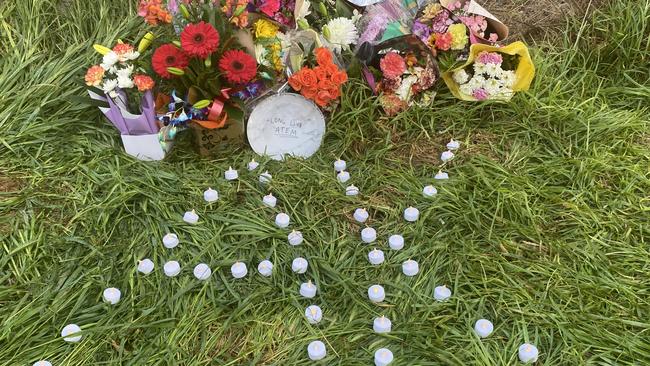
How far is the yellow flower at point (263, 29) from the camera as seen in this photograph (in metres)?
2.51

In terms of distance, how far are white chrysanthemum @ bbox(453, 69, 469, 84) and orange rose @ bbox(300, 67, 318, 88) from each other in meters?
0.74

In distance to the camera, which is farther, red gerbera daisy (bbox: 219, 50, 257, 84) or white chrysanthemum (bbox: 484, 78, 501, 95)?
white chrysanthemum (bbox: 484, 78, 501, 95)

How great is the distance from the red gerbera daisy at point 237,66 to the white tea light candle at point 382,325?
1.14m

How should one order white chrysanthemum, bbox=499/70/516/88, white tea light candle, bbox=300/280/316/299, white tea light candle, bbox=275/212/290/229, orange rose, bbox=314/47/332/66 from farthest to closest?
1. white chrysanthemum, bbox=499/70/516/88
2. orange rose, bbox=314/47/332/66
3. white tea light candle, bbox=275/212/290/229
4. white tea light candle, bbox=300/280/316/299

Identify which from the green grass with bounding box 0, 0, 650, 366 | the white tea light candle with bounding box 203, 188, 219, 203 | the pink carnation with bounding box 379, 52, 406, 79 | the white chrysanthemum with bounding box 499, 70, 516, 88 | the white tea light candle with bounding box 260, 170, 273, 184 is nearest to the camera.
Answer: the green grass with bounding box 0, 0, 650, 366

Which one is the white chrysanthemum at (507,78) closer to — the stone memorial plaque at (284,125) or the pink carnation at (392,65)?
the pink carnation at (392,65)

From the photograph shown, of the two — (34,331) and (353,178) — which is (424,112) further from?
(34,331)

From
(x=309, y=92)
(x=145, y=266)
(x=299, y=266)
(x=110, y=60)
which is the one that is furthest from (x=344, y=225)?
(x=110, y=60)

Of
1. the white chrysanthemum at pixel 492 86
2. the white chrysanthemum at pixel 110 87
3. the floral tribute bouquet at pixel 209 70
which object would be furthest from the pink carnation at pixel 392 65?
the white chrysanthemum at pixel 110 87

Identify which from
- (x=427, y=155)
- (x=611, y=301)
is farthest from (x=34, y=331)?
(x=611, y=301)

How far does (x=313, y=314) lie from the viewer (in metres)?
1.84

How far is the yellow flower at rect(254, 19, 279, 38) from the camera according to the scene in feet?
8.23

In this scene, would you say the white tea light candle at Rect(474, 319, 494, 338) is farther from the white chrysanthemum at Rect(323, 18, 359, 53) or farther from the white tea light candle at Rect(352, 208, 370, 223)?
the white chrysanthemum at Rect(323, 18, 359, 53)

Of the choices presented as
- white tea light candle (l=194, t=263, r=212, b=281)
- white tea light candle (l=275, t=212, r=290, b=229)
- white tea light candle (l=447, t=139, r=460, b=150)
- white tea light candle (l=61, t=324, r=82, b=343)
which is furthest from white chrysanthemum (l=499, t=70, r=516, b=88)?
white tea light candle (l=61, t=324, r=82, b=343)
